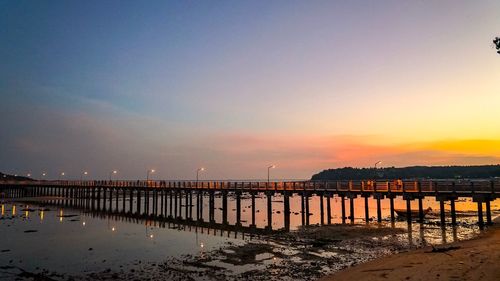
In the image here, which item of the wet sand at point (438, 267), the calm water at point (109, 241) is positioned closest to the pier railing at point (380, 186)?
the calm water at point (109, 241)

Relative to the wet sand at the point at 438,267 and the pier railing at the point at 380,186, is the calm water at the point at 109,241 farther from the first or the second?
the wet sand at the point at 438,267

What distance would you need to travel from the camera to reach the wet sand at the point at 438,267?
44.9 feet

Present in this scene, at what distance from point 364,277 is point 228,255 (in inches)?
409

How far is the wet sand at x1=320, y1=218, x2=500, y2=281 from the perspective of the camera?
13.7 metres

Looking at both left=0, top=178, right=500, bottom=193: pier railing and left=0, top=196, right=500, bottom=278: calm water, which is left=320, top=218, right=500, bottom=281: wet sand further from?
left=0, top=178, right=500, bottom=193: pier railing

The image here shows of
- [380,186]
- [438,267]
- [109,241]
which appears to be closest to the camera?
[438,267]

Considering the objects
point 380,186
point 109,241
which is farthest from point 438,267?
point 109,241

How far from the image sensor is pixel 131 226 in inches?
1623

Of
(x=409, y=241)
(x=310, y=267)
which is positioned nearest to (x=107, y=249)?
(x=310, y=267)

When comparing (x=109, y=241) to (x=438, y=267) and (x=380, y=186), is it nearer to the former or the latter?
(x=438, y=267)

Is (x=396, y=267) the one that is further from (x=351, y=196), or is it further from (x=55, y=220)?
(x=55, y=220)

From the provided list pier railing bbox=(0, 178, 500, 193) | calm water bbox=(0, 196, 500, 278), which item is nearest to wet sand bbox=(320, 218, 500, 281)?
calm water bbox=(0, 196, 500, 278)

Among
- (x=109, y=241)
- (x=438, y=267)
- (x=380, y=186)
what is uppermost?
(x=380, y=186)

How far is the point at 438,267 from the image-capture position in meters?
15.2
